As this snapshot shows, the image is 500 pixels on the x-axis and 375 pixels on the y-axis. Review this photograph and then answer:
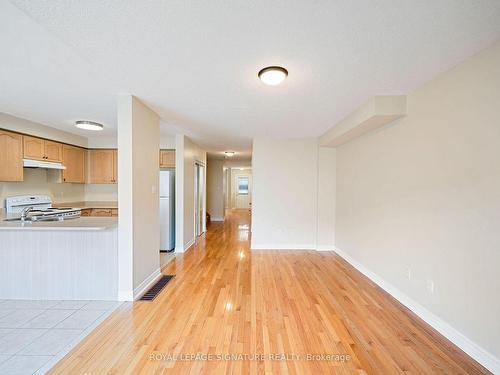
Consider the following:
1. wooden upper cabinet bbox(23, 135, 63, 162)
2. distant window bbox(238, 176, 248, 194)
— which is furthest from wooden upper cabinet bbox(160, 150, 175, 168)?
distant window bbox(238, 176, 248, 194)

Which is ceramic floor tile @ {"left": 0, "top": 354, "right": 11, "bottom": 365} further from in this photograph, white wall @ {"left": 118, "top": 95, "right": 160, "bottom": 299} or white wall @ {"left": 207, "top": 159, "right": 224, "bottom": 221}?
white wall @ {"left": 207, "top": 159, "right": 224, "bottom": 221}

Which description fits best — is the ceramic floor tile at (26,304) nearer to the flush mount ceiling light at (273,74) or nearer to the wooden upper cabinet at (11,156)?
the wooden upper cabinet at (11,156)

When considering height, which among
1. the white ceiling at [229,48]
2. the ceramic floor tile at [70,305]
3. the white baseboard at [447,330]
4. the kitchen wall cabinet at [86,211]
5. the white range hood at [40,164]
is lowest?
the ceramic floor tile at [70,305]

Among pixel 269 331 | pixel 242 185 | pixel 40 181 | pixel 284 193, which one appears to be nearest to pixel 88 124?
pixel 40 181

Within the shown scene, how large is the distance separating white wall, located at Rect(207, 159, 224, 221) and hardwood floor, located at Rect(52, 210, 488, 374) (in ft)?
18.1

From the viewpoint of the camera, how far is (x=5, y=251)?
256cm

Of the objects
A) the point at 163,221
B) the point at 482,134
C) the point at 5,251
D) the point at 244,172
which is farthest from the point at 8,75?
the point at 244,172

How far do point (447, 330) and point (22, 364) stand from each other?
3521 millimetres

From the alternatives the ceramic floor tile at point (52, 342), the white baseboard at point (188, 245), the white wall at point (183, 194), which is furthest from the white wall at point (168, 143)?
the ceramic floor tile at point (52, 342)

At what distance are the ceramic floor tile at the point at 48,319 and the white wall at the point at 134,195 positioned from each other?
1.77 ft

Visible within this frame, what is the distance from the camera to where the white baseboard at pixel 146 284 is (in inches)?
104

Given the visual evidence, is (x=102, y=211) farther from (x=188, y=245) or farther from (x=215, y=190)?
(x=215, y=190)

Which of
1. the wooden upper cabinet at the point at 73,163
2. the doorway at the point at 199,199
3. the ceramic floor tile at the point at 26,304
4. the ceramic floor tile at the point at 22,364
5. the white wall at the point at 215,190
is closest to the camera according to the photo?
the ceramic floor tile at the point at 22,364

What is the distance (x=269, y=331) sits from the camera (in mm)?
2049
